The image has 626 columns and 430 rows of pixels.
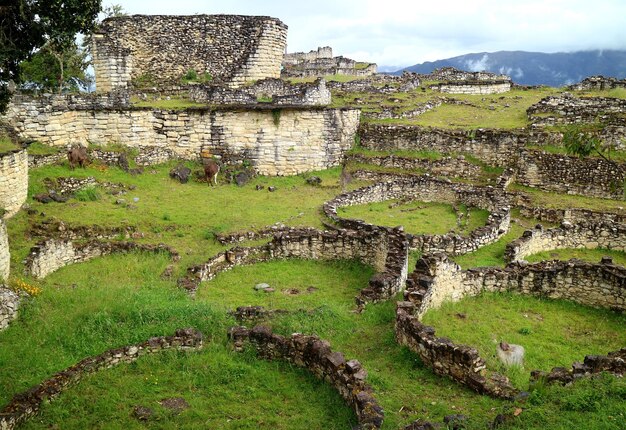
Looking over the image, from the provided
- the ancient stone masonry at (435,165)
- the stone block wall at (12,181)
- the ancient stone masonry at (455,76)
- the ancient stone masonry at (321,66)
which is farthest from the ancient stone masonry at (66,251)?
the ancient stone masonry at (455,76)

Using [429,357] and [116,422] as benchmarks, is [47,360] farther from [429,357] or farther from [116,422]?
[429,357]

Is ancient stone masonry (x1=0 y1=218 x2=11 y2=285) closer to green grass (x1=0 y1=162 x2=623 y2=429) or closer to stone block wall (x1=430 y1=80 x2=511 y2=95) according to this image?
green grass (x1=0 y1=162 x2=623 y2=429)

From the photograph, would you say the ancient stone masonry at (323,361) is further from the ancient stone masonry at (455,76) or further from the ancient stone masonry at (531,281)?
the ancient stone masonry at (455,76)

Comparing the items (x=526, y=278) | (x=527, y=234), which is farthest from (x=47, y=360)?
(x=527, y=234)

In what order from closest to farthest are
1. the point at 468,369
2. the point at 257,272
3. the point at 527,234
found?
the point at 468,369 → the point at 257,272 → the point at 527,234

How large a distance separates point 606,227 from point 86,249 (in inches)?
652

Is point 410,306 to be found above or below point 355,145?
below

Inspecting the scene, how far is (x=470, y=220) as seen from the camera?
2092cm

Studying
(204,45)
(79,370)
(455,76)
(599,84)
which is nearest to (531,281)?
(79,370)

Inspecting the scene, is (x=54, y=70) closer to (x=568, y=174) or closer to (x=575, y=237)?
(x=568, y=174)

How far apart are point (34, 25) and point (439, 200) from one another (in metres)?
16.9

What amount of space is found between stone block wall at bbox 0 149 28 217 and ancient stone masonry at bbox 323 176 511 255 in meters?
10.7

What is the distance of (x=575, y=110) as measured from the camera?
2788 cm

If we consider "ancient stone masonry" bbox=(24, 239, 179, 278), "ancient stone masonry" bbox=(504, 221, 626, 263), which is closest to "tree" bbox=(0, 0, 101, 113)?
"ancient stone masonry" bbox=(24, 239, 179, 278)
